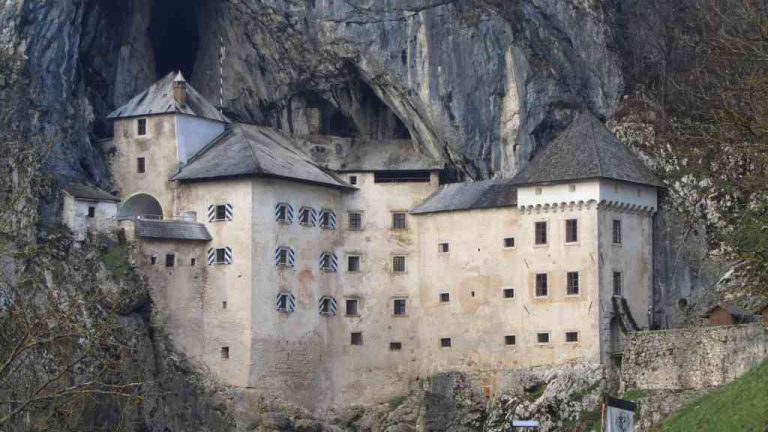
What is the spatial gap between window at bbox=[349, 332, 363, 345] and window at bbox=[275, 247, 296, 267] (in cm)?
478

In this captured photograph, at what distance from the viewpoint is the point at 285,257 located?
87688mm

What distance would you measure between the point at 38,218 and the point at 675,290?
3072 centimetres

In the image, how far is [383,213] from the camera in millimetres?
90812

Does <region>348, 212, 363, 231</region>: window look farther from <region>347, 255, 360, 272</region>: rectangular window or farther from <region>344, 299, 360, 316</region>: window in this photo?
<region>344, 299, 360, 316</region>: window

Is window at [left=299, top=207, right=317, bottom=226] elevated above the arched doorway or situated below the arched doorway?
below

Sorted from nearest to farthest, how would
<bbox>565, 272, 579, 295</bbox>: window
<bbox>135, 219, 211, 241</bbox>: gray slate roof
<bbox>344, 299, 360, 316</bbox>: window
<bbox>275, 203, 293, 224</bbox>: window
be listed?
<bbox>565, 272, 579, 295</bbox>: window, <bbox>135, 219, 211, 241</bbox>: gray slate roof, <bbox>275, 203, 293, 224</bbox>: window, <bbox>344, 299, 360, 316</bbox>: window

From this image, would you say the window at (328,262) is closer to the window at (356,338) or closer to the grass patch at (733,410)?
the window at (356,338)

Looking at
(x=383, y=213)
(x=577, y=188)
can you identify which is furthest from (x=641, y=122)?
(x=383, y=213)

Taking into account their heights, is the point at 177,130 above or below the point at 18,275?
above

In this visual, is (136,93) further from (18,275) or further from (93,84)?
(18,275)

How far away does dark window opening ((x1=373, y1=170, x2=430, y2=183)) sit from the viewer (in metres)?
91.6

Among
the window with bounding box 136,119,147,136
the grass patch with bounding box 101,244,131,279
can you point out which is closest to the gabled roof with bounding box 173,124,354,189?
the window with bounding box 136,119,147,136

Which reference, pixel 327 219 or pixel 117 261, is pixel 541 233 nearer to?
pixel 327 219

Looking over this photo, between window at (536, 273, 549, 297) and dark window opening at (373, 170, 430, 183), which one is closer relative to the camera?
window at (536, 273, 549, 297)
